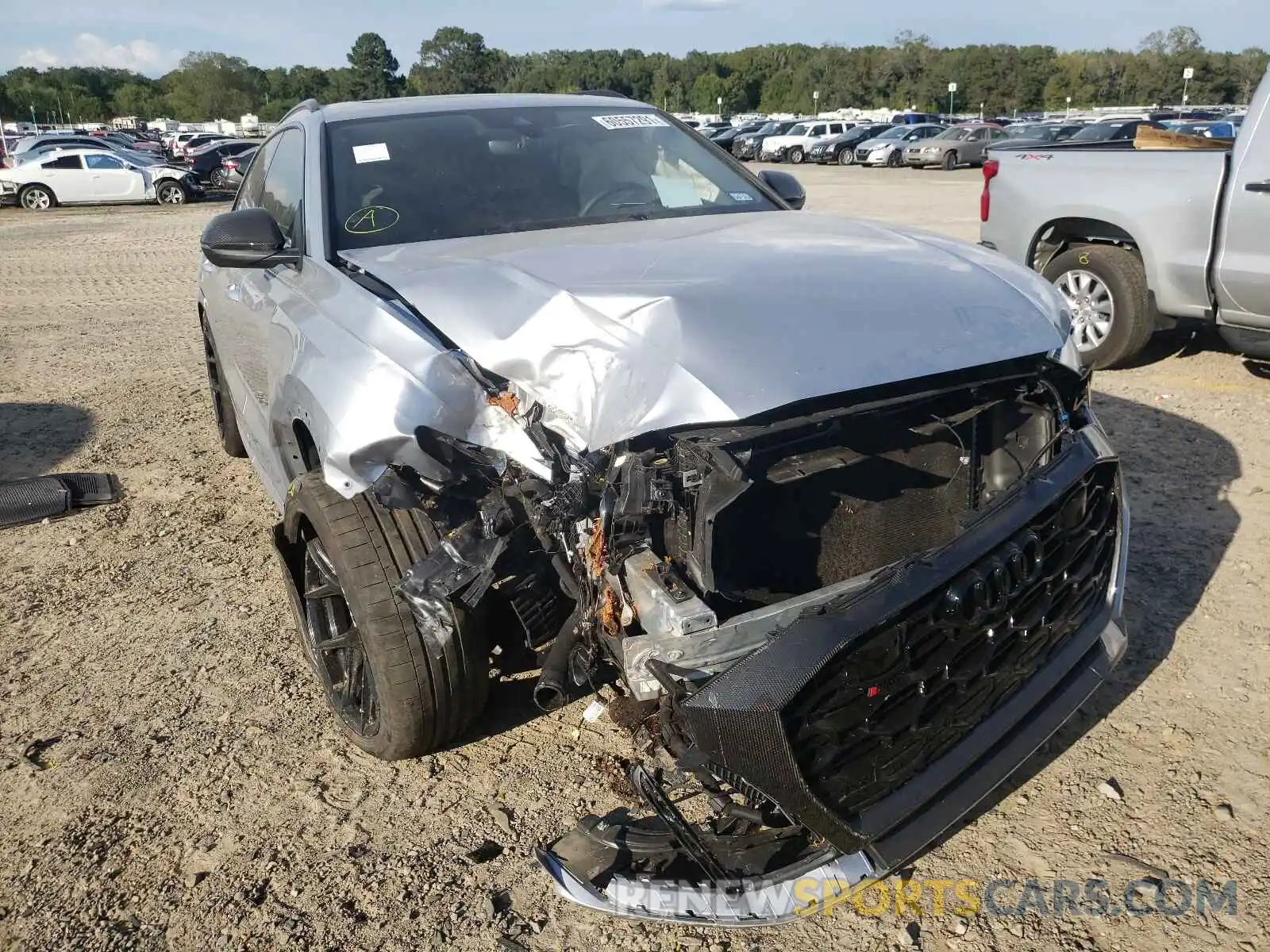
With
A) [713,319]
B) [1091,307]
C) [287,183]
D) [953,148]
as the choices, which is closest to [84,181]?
[287,183]

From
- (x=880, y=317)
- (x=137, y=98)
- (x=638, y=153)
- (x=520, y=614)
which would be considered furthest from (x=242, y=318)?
(x=137, y=98)

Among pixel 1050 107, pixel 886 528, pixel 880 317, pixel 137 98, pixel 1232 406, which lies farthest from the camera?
pixel 137 98

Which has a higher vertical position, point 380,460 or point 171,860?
point 380,460

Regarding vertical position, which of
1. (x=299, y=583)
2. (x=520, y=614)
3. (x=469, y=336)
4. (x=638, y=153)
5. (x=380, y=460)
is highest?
(x=638, y=153)

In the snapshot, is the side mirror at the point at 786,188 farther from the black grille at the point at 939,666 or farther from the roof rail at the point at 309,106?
the black grille at the point at 939,666

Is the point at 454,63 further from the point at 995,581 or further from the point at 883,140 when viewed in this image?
the point at 995,581

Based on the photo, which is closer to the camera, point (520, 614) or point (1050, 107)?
point (520, 614)

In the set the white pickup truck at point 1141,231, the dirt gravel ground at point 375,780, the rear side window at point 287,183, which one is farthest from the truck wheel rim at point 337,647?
the white pickup truck at point 1141,231

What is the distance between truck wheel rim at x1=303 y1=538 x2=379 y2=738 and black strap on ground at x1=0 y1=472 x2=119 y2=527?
7.89 feet

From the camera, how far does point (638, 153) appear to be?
159 inches

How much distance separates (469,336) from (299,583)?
3.92 feet

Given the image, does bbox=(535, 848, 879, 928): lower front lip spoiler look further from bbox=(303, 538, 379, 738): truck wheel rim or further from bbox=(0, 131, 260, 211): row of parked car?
bbox=(0, 131, 260, 211): row of parked car

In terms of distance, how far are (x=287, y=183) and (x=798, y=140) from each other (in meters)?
36.9

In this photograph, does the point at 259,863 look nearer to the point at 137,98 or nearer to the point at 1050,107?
the point at 1050,107
